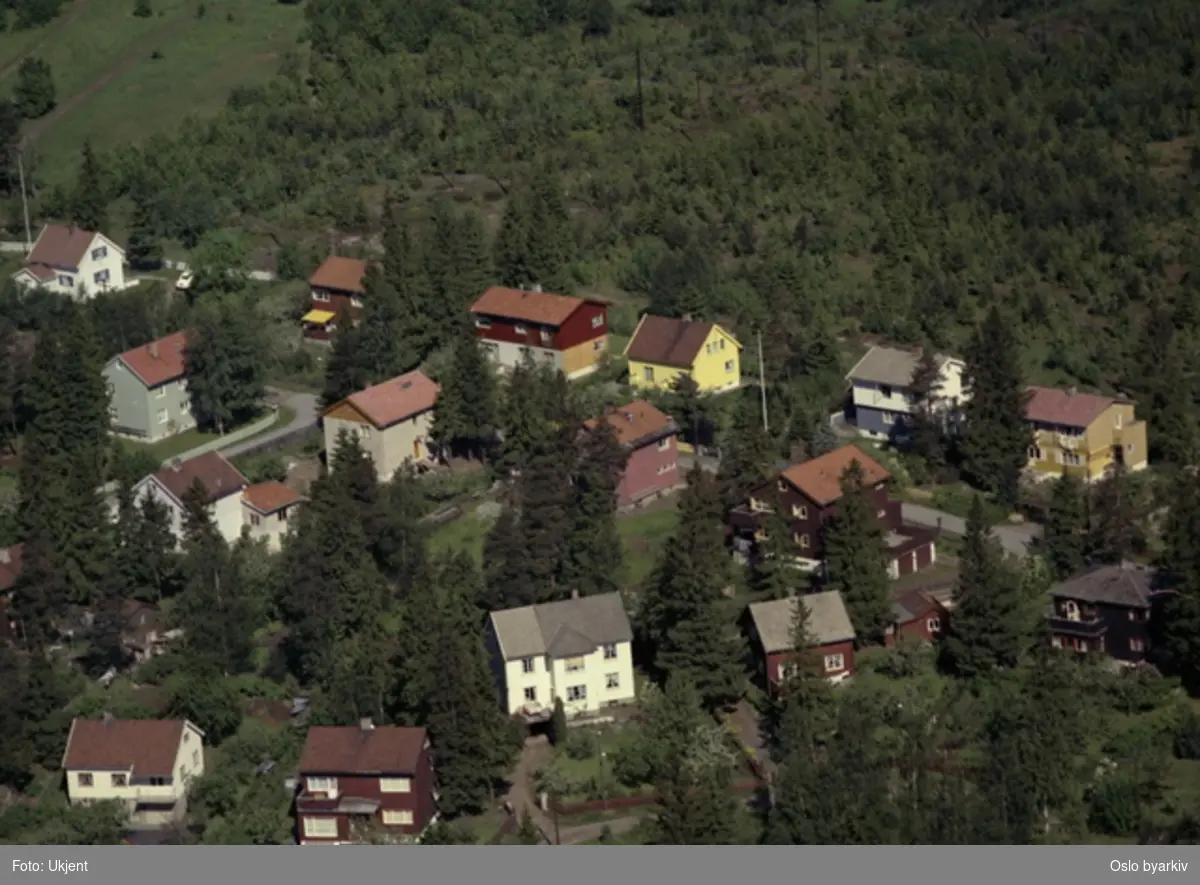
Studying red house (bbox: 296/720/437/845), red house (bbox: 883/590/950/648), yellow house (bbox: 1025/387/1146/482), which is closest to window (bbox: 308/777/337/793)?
red house (bbox: 296/720/437/845)

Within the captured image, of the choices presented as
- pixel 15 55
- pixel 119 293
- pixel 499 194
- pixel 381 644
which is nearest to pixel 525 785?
pixel 381 644

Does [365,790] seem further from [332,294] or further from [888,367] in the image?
[332,294]

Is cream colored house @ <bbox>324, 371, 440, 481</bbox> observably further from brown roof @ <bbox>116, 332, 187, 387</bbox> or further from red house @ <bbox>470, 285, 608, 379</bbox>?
brown roof @ <bbox>116, 332, 187, 387</bbox>

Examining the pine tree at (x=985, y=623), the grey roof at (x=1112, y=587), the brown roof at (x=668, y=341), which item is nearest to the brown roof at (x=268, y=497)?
the brown roof at (x=668, y=341)

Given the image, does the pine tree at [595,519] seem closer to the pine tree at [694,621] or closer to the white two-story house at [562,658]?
the white two-story house at [562,658]

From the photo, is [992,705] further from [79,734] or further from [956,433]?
[79,734]

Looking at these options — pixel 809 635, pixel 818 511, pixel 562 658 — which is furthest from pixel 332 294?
pixel 809 635
